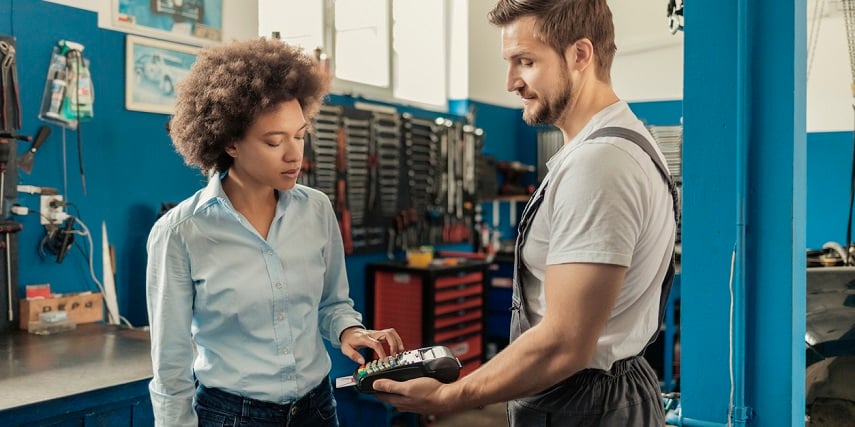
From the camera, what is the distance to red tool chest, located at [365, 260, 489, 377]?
13.2 feet

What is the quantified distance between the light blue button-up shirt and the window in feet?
7.41

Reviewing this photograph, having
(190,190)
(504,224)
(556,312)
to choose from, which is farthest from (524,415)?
(504,224)

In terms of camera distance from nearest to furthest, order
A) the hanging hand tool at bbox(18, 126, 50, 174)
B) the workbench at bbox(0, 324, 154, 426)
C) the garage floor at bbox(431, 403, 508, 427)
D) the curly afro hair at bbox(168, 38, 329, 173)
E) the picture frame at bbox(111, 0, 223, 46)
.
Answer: the curly afro hair at bbox(168, 38, 329, 173)
the workbench at bbox(0, 324, 154, 426)
the hanging hand tool at bbox(18, 126, 50, 174)
the picture frame at bbox(111, 0, 223, 46)
the garage floor at bbox(431, 403, 508, 427)

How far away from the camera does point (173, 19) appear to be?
9.84ft

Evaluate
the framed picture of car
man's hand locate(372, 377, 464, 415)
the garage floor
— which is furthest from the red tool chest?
man's hand locate(372, 377, 464, 415)

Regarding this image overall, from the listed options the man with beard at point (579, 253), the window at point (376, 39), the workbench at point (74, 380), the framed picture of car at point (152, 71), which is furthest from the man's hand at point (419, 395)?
the window at point (376, 39)

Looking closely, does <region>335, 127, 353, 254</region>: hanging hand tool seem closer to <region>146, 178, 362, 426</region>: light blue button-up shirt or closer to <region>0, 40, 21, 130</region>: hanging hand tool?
<region>0, 40, 21, 130</region>: hanging hand tool

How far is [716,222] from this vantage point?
62.9 inches

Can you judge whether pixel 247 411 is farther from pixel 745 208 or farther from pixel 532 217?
pixel 745 208

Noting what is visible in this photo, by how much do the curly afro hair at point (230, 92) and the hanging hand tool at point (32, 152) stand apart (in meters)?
1.25

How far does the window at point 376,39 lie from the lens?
417 centimetres

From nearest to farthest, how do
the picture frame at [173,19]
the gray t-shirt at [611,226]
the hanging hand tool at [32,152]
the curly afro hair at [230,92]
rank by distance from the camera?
the gray t-shirt at [611,226] < the curly afro hair at [230,92] < the hanging hand tool at [32,152] < the picture frame at [173,19]

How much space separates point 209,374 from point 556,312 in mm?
741

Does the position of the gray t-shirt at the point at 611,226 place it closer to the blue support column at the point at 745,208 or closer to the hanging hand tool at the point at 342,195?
the blue support column at the point at 745,208
